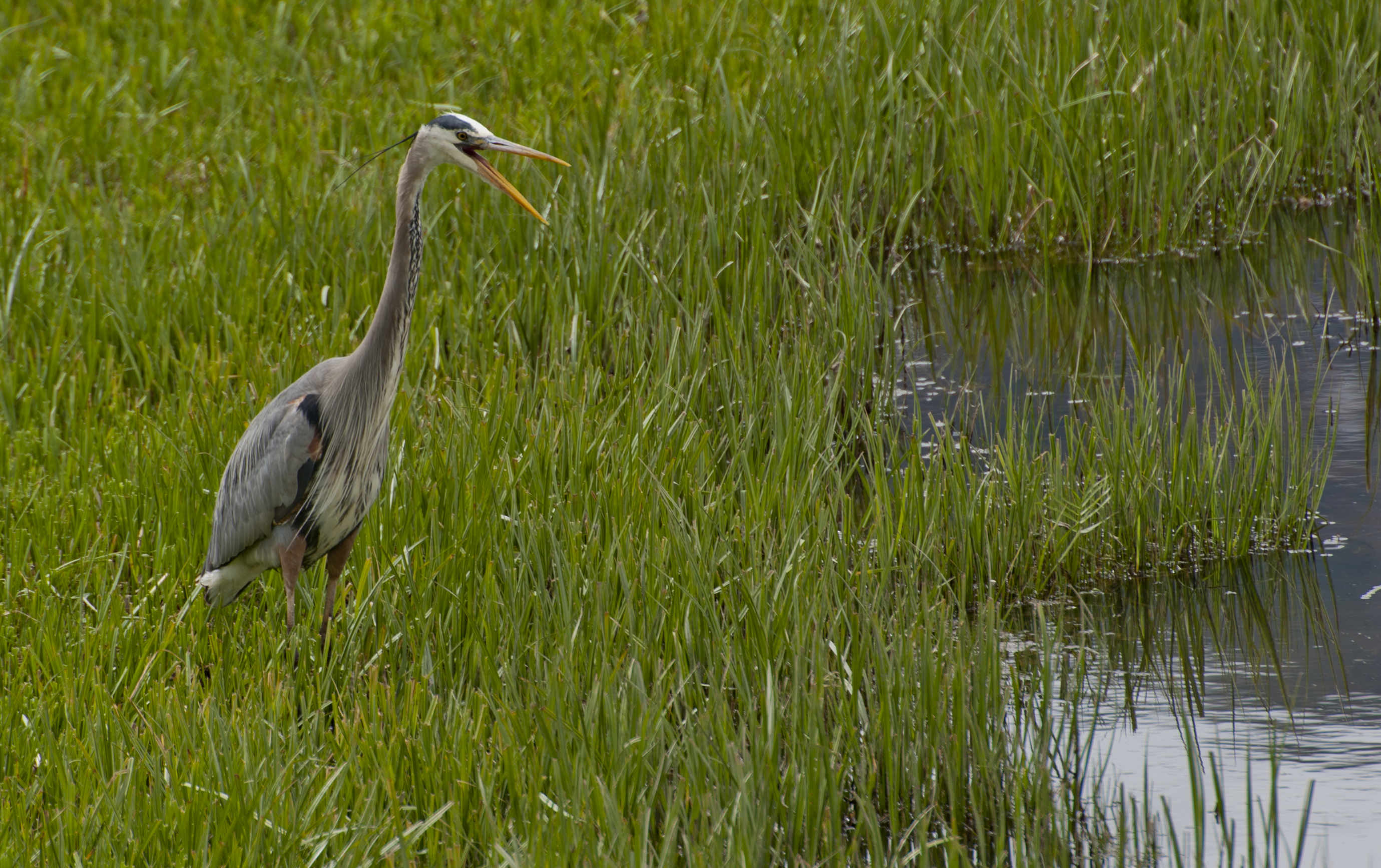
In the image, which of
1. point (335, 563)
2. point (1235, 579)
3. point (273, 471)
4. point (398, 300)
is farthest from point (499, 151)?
point (1235, 579)

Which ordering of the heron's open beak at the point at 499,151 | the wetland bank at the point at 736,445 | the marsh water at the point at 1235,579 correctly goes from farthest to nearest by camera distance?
the heron's open beak at the point at 499,151, the marsh water at the point at 1235,579, the wetland bank at the point at 736,445

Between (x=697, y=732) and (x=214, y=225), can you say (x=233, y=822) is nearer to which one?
(x=697, y=732)

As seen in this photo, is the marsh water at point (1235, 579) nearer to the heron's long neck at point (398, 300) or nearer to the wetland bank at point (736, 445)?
the wetland bank at point (736, 445)

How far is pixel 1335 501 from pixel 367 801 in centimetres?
317

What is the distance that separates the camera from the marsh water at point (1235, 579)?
3.25m

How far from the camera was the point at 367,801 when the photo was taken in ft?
9.16

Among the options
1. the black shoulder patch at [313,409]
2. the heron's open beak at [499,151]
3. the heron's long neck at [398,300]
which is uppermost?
the heron's open beak at [499,151]

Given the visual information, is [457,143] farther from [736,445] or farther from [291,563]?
[736,445]

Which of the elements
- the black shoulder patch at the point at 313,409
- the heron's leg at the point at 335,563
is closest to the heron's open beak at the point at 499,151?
the black shoulder patch at the point at 313,409

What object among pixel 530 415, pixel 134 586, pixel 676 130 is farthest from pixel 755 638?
pixel 676 130

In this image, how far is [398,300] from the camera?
3.65 m

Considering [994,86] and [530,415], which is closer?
[530,415]

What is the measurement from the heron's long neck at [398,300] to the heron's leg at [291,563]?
44 centimetres

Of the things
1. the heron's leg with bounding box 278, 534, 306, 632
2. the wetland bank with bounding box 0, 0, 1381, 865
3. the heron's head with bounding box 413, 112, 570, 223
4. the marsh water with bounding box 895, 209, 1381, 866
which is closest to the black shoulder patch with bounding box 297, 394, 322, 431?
the heron's leg with bounding box 278, 534, 306, 632
